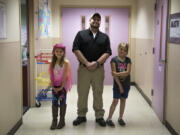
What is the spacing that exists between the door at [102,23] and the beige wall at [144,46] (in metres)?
0.38

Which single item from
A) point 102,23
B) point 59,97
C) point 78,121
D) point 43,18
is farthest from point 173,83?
point 102,23

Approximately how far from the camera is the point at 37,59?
434cm

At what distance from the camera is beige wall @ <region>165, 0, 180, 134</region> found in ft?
9.89

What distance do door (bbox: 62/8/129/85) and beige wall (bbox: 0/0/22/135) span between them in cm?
288

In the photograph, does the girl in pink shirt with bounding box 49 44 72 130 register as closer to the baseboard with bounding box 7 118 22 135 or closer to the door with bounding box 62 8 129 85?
the baseboard with bounding box 7 118 22 135

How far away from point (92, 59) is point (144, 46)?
6.65 feet

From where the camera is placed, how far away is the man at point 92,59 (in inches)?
133

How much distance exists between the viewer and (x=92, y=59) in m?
3.43

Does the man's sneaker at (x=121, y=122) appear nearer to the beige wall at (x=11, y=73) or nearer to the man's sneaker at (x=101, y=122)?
the man's sneaker at (x=101, y=122)

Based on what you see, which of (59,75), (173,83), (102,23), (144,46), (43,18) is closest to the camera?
(173,83)

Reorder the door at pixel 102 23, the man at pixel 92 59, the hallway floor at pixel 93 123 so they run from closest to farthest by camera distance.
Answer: the hallway floor at pixel 93 123 → the man at pixel 92 59 → the door at pixel 102 23

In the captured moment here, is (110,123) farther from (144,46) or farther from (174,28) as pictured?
(144,46)

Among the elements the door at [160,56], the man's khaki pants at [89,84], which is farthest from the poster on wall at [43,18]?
the door at [160,56]

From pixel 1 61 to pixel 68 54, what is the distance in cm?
353
